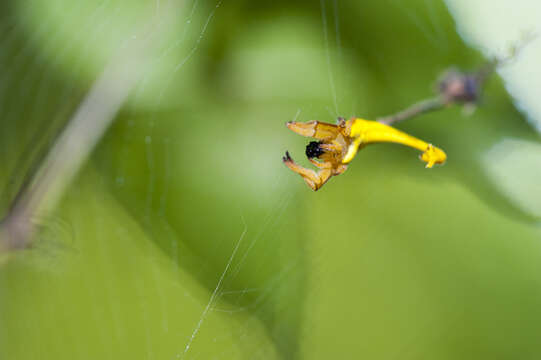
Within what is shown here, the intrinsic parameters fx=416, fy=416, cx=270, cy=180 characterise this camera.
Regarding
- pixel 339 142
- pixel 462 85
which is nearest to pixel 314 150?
pixel 339 142

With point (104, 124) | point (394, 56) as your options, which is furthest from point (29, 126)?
point (394, 56)

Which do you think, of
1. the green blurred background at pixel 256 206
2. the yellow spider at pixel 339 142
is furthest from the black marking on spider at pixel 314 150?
the green blurred background at pixel 256 206

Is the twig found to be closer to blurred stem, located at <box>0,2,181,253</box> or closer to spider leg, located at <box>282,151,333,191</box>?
spider leg, located at <box>282,151,333,191</box>

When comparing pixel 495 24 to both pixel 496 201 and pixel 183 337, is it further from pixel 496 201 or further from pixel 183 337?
pixel 183 337

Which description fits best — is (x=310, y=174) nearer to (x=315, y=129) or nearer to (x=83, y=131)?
(x=315, y=129)

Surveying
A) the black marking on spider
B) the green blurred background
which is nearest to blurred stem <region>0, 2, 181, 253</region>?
the green blurred background

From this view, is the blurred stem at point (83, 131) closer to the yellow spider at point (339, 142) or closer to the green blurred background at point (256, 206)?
the green blurred background at point (256, 206)
